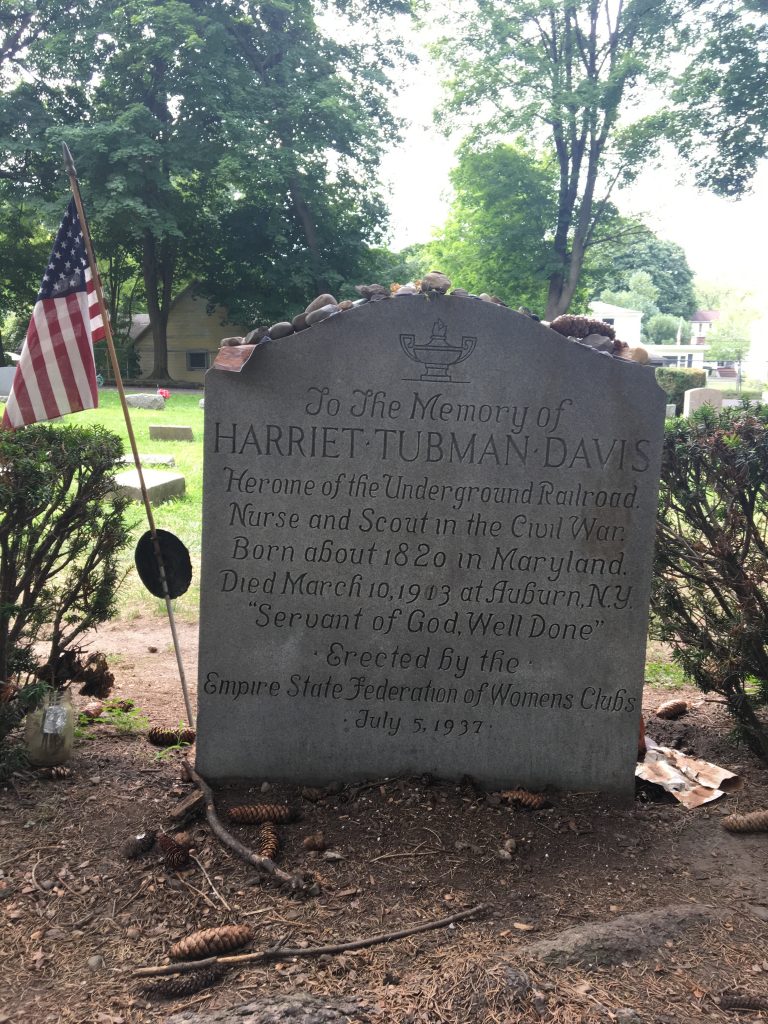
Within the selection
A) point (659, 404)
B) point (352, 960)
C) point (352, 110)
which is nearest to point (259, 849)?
point (352, 960)

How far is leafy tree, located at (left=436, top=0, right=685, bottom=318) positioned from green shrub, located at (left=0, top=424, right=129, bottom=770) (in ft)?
84.0

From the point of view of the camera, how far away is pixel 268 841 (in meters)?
3.19

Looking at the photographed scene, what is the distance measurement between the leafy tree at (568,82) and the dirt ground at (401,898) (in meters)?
26.3

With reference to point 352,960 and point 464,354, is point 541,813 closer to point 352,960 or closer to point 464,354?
point 352,960

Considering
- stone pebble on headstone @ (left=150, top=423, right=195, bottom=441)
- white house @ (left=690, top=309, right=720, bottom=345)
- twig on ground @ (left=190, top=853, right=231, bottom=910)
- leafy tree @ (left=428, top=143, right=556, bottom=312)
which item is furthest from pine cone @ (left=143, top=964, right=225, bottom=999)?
white house @ (left=690, top=309, right=720, bottom=345)

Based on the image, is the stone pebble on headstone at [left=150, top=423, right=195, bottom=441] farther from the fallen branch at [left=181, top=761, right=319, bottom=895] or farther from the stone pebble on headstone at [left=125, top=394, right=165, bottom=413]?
the fallen branch at [left=181, top=761, right=319, bottom=895]

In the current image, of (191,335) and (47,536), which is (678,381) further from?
(47,536)

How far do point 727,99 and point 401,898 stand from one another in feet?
78.3

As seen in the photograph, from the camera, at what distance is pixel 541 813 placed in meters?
3.54

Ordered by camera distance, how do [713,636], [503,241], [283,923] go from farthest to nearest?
1. [503,241]
2. [713,636]
3. [283,923]

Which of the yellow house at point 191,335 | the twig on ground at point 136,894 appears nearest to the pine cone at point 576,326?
the twig on ground at point 136,894

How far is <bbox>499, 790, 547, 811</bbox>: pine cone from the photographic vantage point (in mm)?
3553

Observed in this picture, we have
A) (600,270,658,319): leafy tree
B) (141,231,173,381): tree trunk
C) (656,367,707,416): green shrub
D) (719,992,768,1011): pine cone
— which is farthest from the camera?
(600,270,658,319): leafy tree

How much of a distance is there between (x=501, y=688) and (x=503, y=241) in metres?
26.3
